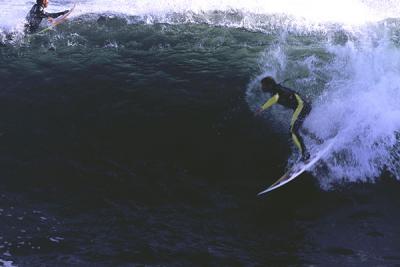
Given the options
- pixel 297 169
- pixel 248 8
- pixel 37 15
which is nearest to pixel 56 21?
pixel 37 15

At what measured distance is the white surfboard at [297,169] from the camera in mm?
10922

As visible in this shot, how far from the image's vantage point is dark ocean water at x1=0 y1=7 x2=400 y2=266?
369 inches

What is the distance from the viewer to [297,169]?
442 inches

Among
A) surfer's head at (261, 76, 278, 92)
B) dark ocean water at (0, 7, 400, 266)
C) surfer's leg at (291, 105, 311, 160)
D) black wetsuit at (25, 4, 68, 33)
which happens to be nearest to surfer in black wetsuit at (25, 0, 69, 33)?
black wetsuit at (25, 4, 68, 33)

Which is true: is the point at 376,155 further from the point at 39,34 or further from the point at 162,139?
the point at 39,34

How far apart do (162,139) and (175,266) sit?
169 inches

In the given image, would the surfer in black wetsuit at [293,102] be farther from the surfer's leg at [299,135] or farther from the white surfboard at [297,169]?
the white surfboard at [297,169]

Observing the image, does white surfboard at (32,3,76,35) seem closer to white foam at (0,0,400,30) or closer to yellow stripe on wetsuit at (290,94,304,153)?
white foam at (0,0,400,30)

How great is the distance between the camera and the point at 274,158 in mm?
→ 12016

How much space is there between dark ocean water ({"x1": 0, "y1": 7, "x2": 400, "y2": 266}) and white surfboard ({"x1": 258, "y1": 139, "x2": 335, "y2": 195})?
227mm

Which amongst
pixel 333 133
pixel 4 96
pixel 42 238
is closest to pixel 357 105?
pixel 333 133

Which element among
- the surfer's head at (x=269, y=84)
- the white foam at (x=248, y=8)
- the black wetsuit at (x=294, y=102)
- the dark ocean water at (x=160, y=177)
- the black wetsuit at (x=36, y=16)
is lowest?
the dark ocean water at (x=160, y=177)

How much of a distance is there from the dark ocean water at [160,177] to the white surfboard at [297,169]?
23 cm

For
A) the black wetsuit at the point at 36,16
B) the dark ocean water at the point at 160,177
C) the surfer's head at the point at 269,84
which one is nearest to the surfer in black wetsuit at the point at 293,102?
the surfer's head at the point at 269,84
